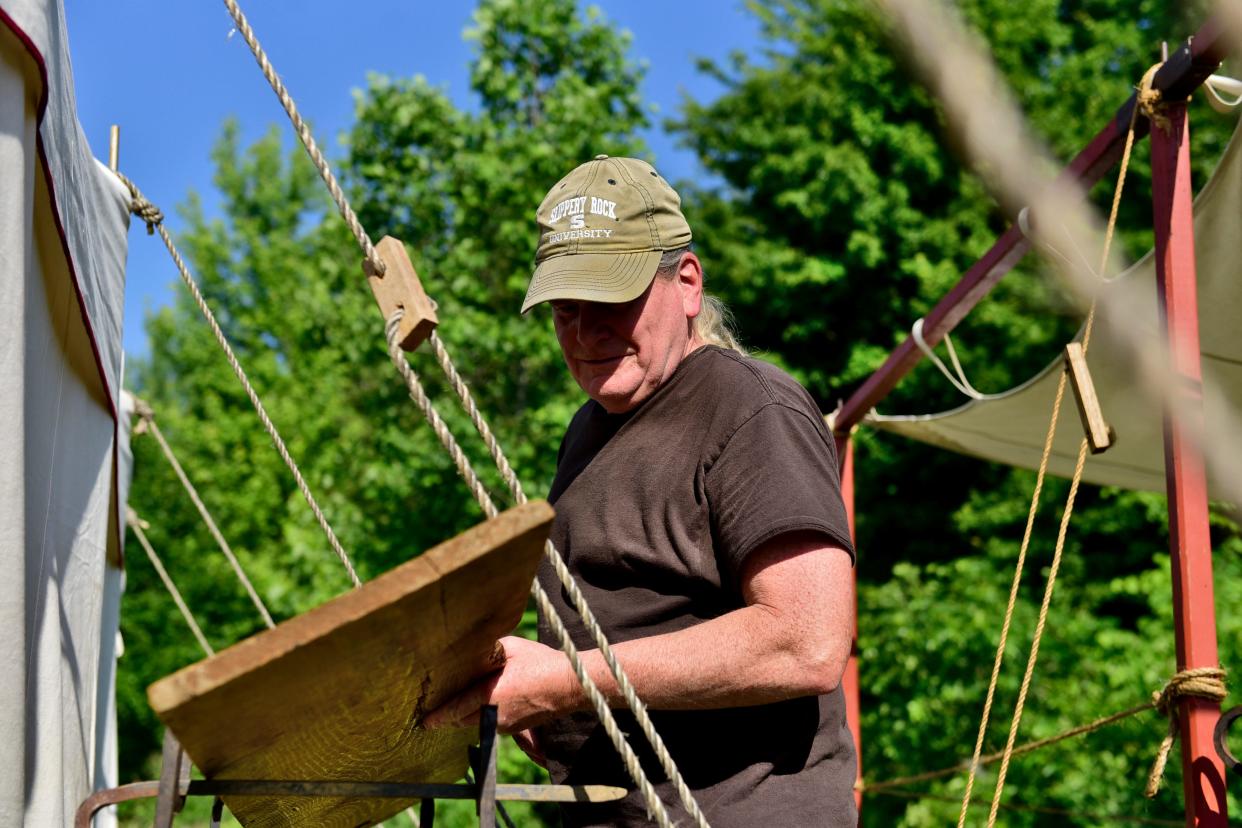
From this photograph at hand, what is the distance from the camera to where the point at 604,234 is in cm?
160

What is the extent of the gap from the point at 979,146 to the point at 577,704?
0.82 m

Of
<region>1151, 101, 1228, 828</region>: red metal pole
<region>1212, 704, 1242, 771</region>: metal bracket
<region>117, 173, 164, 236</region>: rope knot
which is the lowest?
<region>1212, 704, 1242, 771</region>: metal bracket

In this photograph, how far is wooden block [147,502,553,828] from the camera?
0.87 meters

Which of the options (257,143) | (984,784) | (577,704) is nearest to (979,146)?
(577,704)

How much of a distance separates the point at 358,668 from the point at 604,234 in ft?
2.55

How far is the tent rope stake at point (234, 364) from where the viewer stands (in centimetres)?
203

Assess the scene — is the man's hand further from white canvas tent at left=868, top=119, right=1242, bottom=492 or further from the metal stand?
white canvas tent at left=868, top=119, right=1242, bottom=492

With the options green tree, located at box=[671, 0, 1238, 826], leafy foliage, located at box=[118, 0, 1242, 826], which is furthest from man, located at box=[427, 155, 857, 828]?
green tree, located at box=[671, 0, 1238, 826]

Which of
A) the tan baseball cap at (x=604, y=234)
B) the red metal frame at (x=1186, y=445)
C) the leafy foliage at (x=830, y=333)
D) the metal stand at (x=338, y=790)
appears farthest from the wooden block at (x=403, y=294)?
the leafy foliage at (x=830, y=333)

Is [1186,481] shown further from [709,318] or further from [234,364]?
[234,364]

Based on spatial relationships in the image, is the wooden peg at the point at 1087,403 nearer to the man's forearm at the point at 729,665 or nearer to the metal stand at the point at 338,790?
the man's forearm at the point at 729,665

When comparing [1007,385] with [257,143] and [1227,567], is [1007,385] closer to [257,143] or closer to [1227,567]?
[1227,567]

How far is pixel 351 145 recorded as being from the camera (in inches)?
358

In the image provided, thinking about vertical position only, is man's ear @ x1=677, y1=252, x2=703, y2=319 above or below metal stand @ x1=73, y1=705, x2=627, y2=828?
above
